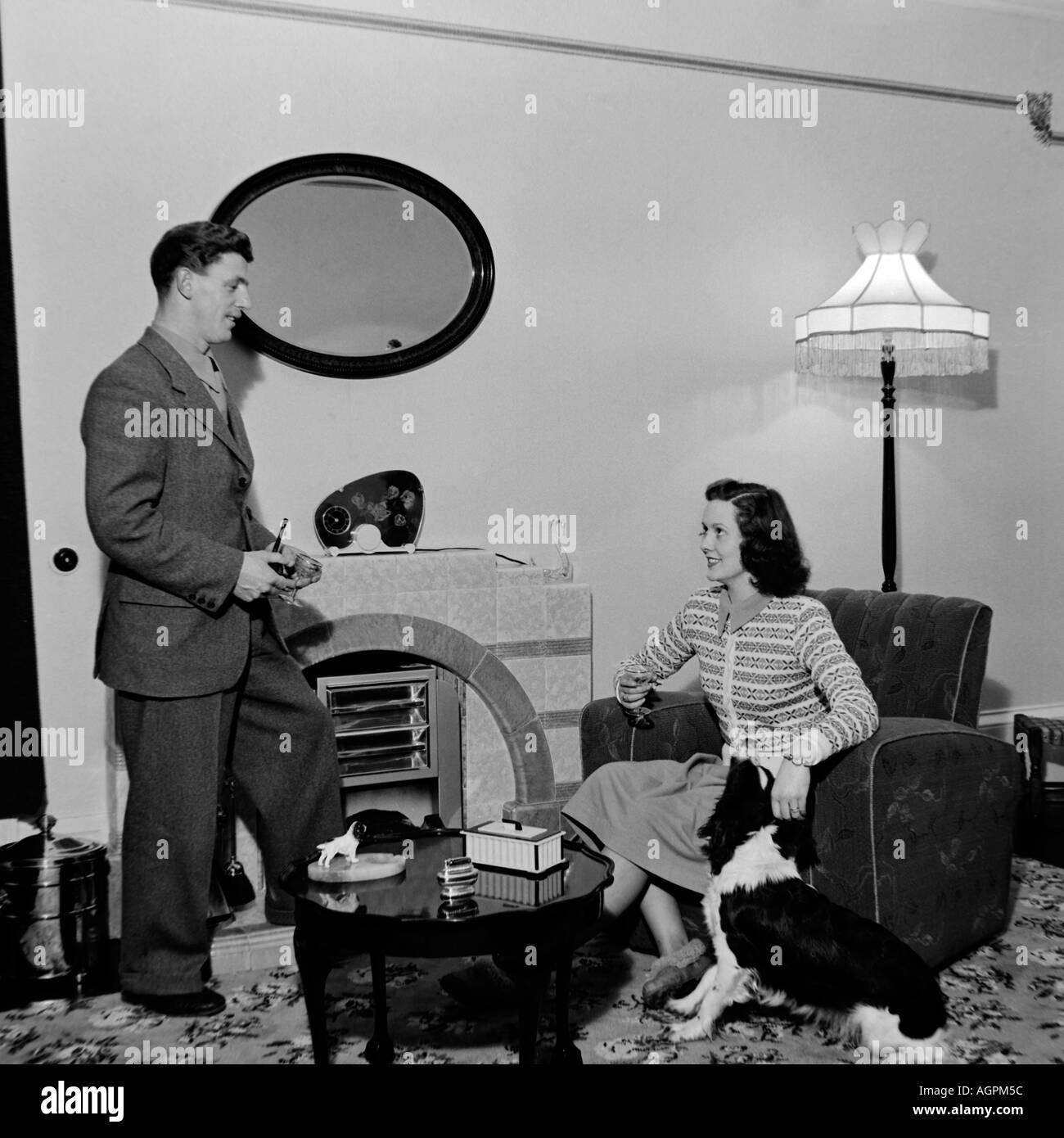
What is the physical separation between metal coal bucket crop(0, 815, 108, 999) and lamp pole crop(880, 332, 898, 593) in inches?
99.6

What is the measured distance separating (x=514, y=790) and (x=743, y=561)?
1212 millimetres

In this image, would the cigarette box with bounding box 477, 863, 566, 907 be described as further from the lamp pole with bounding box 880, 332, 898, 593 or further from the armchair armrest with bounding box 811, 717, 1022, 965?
the lamp pole with bounding box 880, 332, 898, 593

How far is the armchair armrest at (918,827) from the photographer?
8.01 feet

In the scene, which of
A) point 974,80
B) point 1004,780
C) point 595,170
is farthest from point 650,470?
point 974,80

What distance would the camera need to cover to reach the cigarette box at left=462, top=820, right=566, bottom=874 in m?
2.16

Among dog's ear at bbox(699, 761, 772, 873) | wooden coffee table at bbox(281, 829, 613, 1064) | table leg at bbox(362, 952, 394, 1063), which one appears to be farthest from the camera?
dog's ear at bbox(699, 761, 772, 873)

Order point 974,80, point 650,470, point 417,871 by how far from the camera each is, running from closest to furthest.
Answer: point 417,871 → point 650,470 → point 974,80

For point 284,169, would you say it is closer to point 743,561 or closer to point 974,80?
point 743,561

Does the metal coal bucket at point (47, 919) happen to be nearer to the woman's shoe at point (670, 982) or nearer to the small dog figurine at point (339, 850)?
the small dog figurine at point (339, 850)

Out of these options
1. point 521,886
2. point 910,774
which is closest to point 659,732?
point 910,774

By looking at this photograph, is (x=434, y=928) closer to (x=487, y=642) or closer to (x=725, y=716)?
(x=725, y=716)

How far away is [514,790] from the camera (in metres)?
3.57

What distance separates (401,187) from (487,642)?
134cm

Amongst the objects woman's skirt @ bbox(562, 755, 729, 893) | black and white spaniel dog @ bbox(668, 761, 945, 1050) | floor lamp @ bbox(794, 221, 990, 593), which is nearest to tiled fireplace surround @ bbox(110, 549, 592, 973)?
woman's skirt @ bbox(562, 755, 729, 893)
